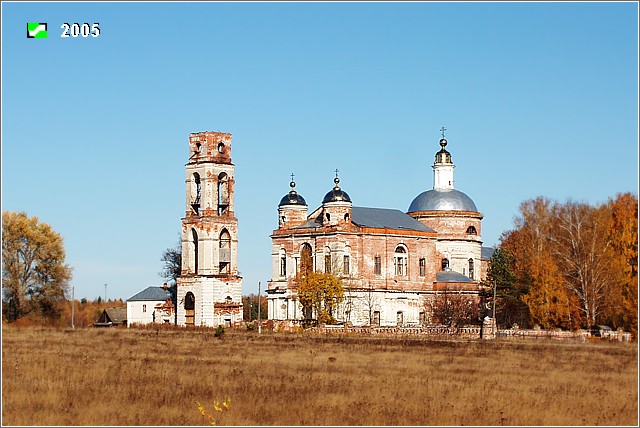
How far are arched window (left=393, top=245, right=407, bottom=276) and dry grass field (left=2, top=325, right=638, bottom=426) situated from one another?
34.5m

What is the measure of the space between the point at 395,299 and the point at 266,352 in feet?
118

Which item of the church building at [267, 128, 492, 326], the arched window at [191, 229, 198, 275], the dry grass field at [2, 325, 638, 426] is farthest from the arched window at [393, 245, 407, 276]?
the dry grass field at [2, 325, 638, 426]

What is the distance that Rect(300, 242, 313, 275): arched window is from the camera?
75.1 meters

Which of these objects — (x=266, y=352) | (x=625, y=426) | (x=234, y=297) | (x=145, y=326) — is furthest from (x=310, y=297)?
(x=625, y=426)

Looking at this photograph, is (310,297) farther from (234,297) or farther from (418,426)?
(418,426)

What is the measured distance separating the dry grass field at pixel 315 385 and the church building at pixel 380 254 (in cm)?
3204

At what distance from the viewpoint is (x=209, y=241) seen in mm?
72500

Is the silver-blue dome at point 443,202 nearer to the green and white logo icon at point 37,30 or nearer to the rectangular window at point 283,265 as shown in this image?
the rectangular window at point 283,265

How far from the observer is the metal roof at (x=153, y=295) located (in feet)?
265

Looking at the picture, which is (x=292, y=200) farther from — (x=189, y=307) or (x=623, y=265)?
(x=623, y=265)

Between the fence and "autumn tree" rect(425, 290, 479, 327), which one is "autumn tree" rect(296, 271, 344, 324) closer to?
the fence

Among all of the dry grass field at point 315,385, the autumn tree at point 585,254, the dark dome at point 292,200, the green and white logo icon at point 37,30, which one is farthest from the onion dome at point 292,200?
the green and white logo icon at point 37,30

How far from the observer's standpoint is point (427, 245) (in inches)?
3029

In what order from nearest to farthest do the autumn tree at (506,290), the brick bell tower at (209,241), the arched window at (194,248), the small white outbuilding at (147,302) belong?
the autumn tree at (506,290)
the brick bell tower at (209,241)
the arched window at (194,248)
the small white outbuilding at (147,302)
